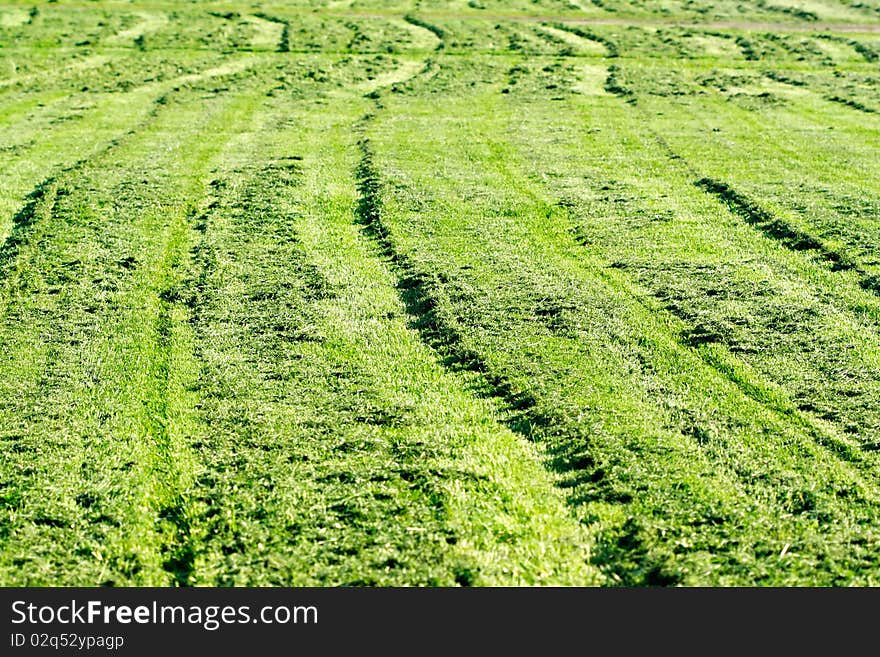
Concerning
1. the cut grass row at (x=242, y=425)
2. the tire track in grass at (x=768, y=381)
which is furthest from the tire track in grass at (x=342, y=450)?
the tire track in grass at (x=768, y=381)

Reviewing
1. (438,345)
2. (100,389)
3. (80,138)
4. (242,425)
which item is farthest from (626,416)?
(80,138)

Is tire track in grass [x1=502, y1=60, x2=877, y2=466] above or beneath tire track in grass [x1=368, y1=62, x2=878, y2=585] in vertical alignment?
above

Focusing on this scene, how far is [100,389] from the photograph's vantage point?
22.4ft

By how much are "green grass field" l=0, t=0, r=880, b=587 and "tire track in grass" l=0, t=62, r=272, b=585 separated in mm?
28

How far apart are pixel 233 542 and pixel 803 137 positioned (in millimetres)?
13117

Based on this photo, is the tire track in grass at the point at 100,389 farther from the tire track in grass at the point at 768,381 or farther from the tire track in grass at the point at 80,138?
the tire track in grass at the point at 768,381

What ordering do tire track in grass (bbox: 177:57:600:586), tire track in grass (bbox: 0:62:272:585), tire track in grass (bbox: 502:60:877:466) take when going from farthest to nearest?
tire track in grass (bbox: 502:60:877:466)
tire track in grass (bbox: 0:62:272:585)
tire track in grass (bbox: 177:57:600:586)

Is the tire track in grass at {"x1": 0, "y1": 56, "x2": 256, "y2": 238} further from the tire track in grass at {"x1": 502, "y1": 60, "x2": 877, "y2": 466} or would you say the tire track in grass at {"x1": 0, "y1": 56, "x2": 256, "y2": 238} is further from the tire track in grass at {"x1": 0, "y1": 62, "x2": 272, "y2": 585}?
the tire track in grass at {"x1": 502, "y1": 60, "x2": 877, "y2": 466}

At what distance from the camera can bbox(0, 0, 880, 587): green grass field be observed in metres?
5.12

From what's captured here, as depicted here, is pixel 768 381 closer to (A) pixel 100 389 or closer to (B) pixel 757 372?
(B) pixel 757 372

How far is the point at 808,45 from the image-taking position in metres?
24.5

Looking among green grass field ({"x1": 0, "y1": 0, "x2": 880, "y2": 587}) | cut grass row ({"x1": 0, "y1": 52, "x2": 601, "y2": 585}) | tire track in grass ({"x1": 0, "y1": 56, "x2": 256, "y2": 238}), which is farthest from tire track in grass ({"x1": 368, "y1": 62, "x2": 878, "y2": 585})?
tire track in grass ({"x1": 0, "y1": 56, "x2": 256, "y2": 238})

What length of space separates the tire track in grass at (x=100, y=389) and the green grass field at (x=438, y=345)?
0.03 meters

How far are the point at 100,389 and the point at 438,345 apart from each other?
275cm
